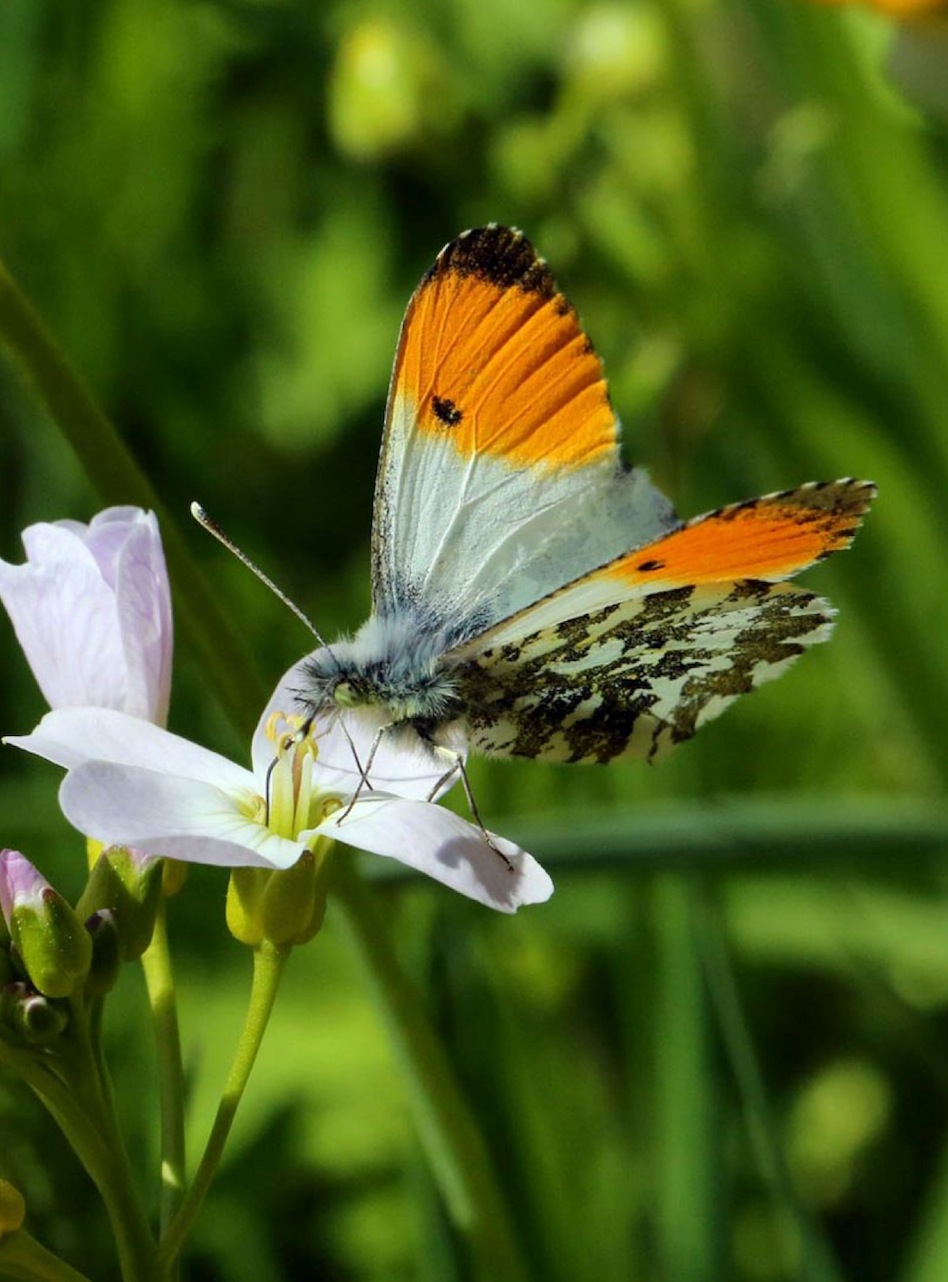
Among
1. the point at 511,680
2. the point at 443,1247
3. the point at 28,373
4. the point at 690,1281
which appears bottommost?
A: the point at 690,1281

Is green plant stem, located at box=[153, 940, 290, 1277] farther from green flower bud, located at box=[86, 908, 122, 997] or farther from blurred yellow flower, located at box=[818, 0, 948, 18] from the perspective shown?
blurred yellow flower, located at box=[818, 0, 948, 18]

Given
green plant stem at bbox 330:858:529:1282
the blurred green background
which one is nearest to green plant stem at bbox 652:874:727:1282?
the blurred green background

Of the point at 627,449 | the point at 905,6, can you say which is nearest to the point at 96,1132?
the point at 627,449

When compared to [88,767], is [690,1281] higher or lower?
lower

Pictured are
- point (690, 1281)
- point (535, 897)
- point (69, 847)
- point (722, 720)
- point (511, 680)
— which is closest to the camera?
Answer: point (535, 897)

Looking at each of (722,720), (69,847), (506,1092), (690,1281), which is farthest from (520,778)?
(690,1281)

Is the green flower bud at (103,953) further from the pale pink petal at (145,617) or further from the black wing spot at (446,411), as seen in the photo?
the black wing spot at (446,411)

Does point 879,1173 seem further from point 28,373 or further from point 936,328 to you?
point 28,373
